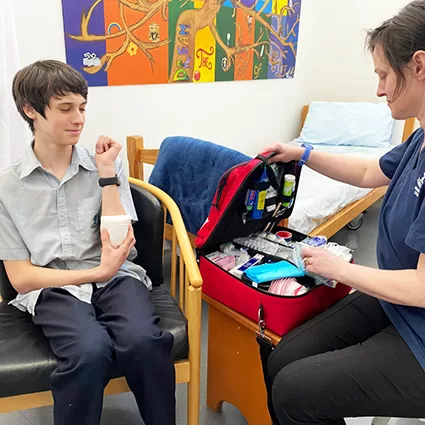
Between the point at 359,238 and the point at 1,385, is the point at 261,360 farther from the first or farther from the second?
the point at 359,238

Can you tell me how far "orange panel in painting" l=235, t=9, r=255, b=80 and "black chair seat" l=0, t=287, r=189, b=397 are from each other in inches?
72.2

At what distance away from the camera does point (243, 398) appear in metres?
1.33

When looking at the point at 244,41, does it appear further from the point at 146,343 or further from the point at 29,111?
the point at 146,343

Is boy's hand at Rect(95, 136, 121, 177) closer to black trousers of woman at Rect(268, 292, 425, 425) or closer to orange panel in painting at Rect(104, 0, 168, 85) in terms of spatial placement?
black trousers of woman at Rect(268, 292, 425, 425)

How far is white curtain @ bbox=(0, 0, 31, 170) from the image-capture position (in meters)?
1.51

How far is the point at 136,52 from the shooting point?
207 centimetres

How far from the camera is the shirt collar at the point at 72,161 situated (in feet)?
3.88

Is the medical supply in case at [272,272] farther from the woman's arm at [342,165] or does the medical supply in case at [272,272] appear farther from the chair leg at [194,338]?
the woman's arm at [342,165]

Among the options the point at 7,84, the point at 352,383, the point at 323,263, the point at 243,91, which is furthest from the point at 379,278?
the point at 243,91

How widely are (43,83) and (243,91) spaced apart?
1.81 meters

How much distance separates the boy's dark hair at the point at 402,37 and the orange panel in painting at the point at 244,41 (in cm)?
179

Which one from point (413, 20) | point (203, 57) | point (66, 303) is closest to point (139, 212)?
point (66, 303)

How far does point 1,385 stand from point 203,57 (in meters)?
1.93

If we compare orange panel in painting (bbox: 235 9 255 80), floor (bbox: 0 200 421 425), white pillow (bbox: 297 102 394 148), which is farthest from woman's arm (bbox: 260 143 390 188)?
white pillow (bbox: 297 102 394 148)
